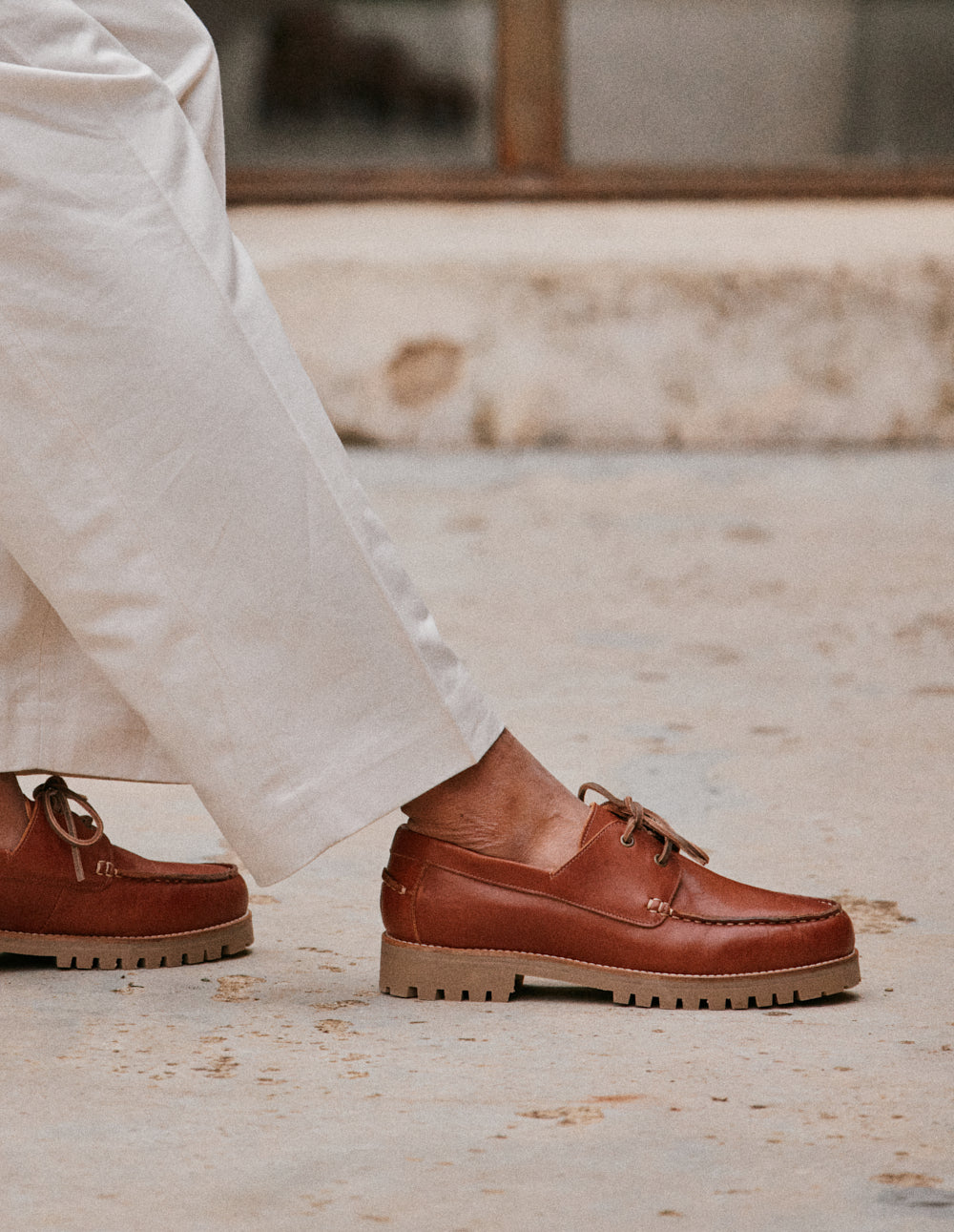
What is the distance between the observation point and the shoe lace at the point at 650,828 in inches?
45.3

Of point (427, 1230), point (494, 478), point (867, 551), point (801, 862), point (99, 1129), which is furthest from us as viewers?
point (494, 478)

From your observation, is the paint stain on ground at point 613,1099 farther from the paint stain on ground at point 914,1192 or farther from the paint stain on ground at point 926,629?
the paint stain on ground at point 926,629

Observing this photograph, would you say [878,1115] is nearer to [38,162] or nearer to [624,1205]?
[624,1205]

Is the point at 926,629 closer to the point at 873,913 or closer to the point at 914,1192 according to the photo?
the point at 873,913

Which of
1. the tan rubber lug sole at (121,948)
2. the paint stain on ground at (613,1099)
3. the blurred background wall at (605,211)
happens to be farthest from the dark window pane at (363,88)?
the paint stain on ground at (613,1099)

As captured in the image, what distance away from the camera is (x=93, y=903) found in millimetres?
1208

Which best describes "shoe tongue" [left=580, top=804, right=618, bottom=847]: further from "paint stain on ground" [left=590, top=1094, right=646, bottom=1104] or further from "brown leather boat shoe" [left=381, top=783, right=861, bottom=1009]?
"paint stain on ground" [left=590, top=1094, right=646, bottom=1104]

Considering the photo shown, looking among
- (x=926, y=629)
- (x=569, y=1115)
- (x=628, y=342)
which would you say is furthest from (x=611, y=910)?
(x=628, y=342)

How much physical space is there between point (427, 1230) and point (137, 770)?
0.50 metres

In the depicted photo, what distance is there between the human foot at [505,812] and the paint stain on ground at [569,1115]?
0.24 m

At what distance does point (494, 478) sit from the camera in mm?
3832

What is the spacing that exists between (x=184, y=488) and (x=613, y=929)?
41 centimetres

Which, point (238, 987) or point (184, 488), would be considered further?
point (238, 987)

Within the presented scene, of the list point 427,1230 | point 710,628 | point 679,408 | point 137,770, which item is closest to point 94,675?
point 137,770
